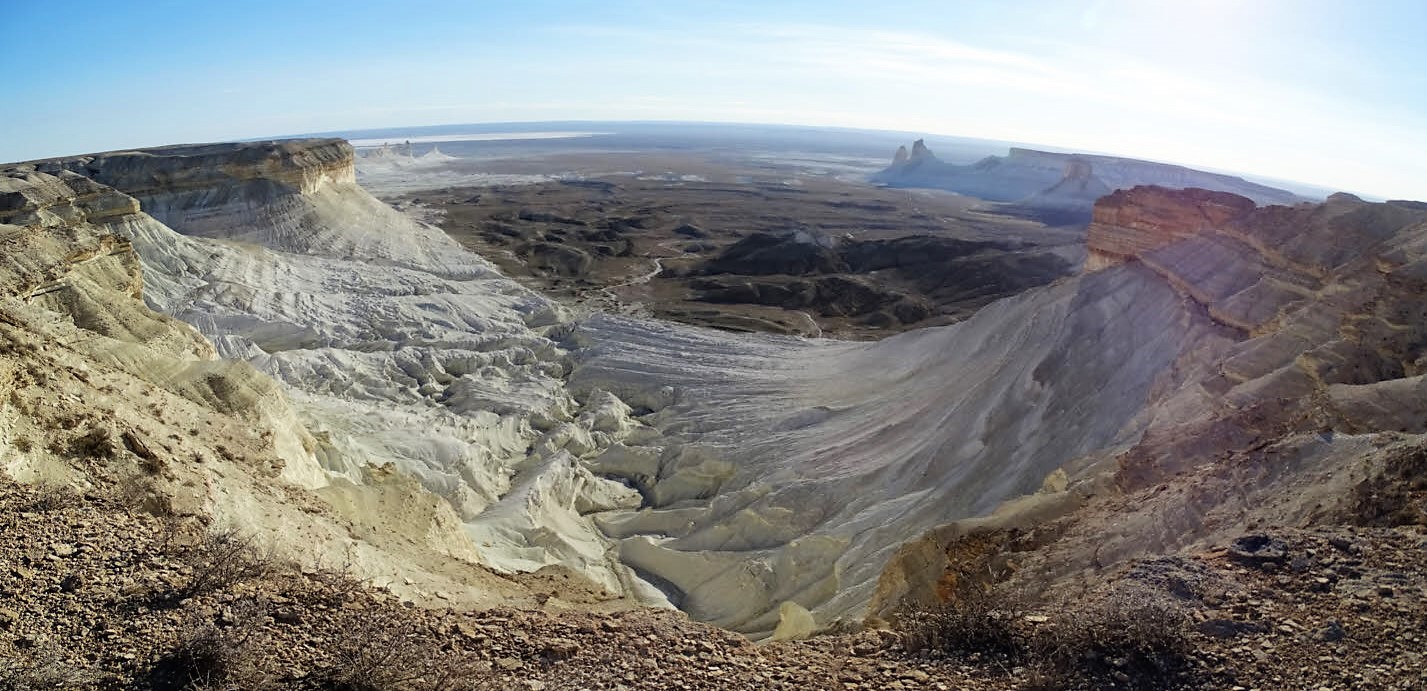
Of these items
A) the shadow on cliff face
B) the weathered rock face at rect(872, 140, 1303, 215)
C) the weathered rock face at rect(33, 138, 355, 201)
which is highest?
the weathered rock face at rect(872, 140, 1303, 215)

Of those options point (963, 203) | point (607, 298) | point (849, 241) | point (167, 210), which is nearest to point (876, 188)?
point (963, 203)

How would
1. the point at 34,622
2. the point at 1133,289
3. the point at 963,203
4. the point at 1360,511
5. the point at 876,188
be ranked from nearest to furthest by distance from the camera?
the point at 34,622 → the point at 1360,511 → the point at 1133,289 → the point at 963,203 → the point at 876,188

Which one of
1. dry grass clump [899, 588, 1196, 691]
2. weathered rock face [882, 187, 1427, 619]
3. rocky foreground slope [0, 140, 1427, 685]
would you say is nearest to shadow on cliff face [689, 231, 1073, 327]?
rocky foreground slope [0, 140, 1427, 685]

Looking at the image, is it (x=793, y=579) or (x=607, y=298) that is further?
(x=607, y=298)

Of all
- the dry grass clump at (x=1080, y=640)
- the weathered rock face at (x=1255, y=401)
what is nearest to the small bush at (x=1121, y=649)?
the dry grass clump at (x=1080, y=640)

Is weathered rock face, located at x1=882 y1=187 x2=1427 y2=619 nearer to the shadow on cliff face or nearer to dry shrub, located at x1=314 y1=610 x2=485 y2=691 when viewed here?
dry shrub, located at x1=314 y1=610 x2=485 y2=691

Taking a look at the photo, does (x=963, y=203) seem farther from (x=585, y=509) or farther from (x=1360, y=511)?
(x=1360, y=511)

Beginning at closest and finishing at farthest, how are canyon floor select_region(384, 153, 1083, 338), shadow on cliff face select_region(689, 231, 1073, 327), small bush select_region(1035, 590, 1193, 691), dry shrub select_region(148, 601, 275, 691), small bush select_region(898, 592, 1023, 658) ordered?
dry shrub select_region(148, 601, 275, 691) → small bush select_region(1035, 590, 1193, 691) → small bush select_region(898, 592, 1023, 658) → canyon floor select_region(384, 153, 1083, 338) → shadow on cliff face select_region(689, 231, 1073, 327)

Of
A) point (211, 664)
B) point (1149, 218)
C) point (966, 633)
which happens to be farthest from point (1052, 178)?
point (211, 664)

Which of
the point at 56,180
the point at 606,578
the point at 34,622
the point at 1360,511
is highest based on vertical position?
the point at 56,180
